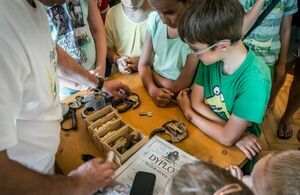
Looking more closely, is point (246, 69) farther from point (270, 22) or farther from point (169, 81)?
point (270, 22)

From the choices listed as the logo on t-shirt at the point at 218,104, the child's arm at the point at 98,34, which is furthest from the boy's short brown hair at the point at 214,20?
the child's arm at the point at 98,34

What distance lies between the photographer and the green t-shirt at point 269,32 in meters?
1.69

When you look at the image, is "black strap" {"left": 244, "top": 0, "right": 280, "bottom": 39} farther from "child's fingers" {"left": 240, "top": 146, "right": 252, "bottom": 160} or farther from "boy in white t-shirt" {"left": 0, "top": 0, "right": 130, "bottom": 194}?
"boy in white t-shirt" {"left": 0, "top": 0, "right": 130, "bottom": 194}

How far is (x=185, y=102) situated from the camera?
1.30 metres

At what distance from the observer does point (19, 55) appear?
745 millimetres

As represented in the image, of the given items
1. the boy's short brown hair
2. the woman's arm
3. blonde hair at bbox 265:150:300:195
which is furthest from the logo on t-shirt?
blonde hair at bbox 265:150:300:195

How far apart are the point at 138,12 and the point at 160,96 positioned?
822 mm

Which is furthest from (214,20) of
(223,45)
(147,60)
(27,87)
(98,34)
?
(98,34)

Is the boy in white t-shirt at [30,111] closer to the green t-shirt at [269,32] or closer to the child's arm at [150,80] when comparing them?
the child's arm at [150,80]

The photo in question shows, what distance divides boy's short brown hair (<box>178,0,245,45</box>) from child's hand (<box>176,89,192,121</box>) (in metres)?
0.31

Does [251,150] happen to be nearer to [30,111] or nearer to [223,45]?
[223,45]

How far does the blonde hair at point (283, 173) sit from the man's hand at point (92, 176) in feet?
1.62

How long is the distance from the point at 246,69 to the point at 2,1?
87cm

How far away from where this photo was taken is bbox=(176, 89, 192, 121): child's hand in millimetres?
1239
